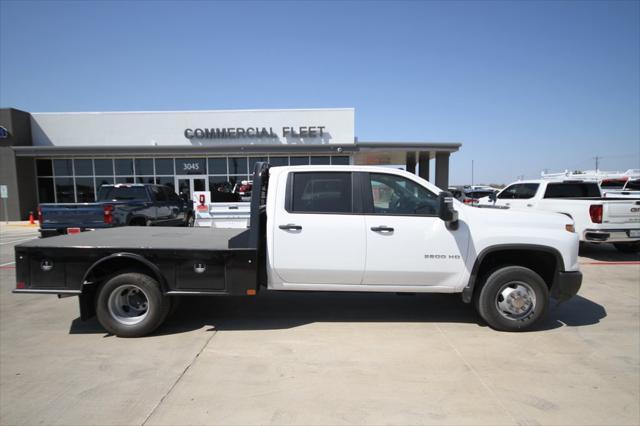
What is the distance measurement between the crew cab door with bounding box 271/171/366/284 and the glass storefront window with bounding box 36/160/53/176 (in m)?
23.4

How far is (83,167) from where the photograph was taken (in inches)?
835

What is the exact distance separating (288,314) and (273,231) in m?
1.44

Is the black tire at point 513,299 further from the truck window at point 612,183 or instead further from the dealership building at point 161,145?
the truck window at point 612,183

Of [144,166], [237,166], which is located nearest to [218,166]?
[237,166]

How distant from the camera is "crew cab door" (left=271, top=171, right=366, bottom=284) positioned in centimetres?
414

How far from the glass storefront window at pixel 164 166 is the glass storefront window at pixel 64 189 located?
5.42 metres

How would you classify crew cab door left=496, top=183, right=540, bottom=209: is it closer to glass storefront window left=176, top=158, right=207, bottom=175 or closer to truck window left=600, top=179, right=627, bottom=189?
truck window left=600, top=179, right=627, bottom=189

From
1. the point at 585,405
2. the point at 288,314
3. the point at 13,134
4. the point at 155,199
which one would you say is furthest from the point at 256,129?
the point at 585,405

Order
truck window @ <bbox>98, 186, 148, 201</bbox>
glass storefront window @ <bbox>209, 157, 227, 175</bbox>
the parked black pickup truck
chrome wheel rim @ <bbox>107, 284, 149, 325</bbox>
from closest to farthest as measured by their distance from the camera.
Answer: chrome wheel rim @ <bbox>107, 284, 149, 325</bbox> < the parked black pickup truck < truck window @ <bbox>98, 186, 148, 201</bbox> < glass storefront window @ <bbox>209, 157, 227, 175</bbox>

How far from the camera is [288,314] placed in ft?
16.3

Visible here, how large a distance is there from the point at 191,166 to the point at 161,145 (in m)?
2.15

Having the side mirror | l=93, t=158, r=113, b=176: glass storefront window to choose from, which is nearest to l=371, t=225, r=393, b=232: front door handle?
the side mirror

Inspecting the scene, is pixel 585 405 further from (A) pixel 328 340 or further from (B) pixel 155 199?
(B) pixel 155 199

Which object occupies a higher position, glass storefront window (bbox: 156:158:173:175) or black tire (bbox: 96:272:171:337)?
glass storefront window (bbox: 156:158:173:175)
